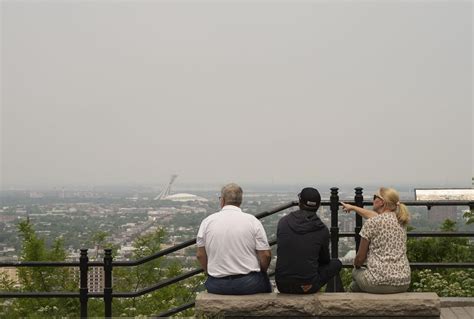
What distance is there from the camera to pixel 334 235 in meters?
9.41

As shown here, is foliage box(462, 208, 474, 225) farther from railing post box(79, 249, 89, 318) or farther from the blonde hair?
railing post box(79, 249, 89, 318)

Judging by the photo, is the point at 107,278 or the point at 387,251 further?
the point at 107,278

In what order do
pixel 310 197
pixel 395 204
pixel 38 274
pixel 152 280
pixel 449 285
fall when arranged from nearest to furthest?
pixel 310 197
pixel 395 204
pixel 449 285
pixel 38 274
pixel 152 280

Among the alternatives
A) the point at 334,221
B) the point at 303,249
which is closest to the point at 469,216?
the point at 334,221

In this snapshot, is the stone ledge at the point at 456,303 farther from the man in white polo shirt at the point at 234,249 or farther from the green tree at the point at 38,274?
the green tree at the point at 38,274

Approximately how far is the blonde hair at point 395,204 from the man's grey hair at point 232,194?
142cm

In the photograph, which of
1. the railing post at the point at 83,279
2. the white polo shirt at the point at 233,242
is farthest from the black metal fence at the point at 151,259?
the white polo shirt at the point at 233,242

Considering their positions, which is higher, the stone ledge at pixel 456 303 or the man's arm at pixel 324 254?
the man's arm at pixel 324 254

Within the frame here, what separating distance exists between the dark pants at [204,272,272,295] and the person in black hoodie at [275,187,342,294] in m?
0.18

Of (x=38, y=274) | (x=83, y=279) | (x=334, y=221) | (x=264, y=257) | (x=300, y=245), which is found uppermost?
(x=334, y=221)

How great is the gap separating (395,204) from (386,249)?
463 mm

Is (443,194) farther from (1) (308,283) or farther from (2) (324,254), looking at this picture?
(1) (308,283)

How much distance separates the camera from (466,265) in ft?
30.9

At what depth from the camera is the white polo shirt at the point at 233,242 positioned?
24.0 ft
